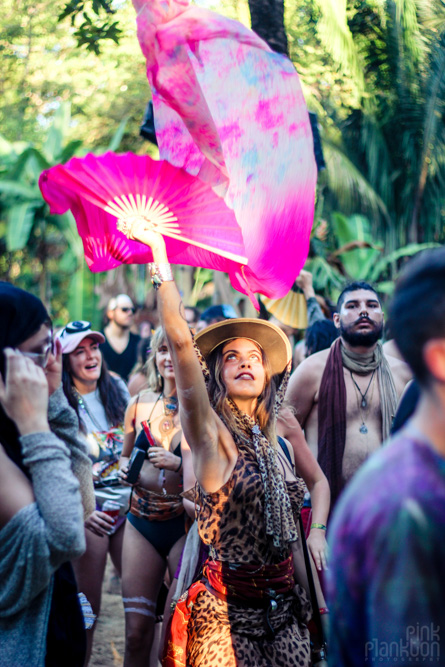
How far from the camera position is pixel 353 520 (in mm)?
1156

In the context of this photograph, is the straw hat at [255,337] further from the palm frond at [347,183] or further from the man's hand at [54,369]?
the palm frond at [347,183]

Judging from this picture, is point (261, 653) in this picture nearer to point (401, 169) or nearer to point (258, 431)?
point (258, 431)

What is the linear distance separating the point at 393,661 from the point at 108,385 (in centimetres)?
354

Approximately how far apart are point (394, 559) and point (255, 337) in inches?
76.7

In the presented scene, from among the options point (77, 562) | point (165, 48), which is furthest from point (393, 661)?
point (77, 562)

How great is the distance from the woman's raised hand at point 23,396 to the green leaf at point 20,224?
422 inches

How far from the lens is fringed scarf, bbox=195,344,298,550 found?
2.50 m

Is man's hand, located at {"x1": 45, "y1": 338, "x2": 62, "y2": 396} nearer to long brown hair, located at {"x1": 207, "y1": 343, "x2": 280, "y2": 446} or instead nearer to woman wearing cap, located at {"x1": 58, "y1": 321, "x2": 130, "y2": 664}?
long brown hair, located at {"x1": 207, "y1": 343, "x2": 280, "y2": 446}

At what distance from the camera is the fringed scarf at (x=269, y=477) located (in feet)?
8.21

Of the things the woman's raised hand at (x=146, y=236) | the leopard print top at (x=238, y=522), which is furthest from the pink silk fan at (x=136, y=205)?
the leopard print top at (x=238, y=522)

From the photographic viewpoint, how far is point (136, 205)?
2.36 metres

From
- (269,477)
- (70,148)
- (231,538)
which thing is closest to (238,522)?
(231,538)

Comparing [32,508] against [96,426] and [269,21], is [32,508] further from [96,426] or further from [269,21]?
[269,21]

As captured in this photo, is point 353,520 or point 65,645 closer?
point 353,520
